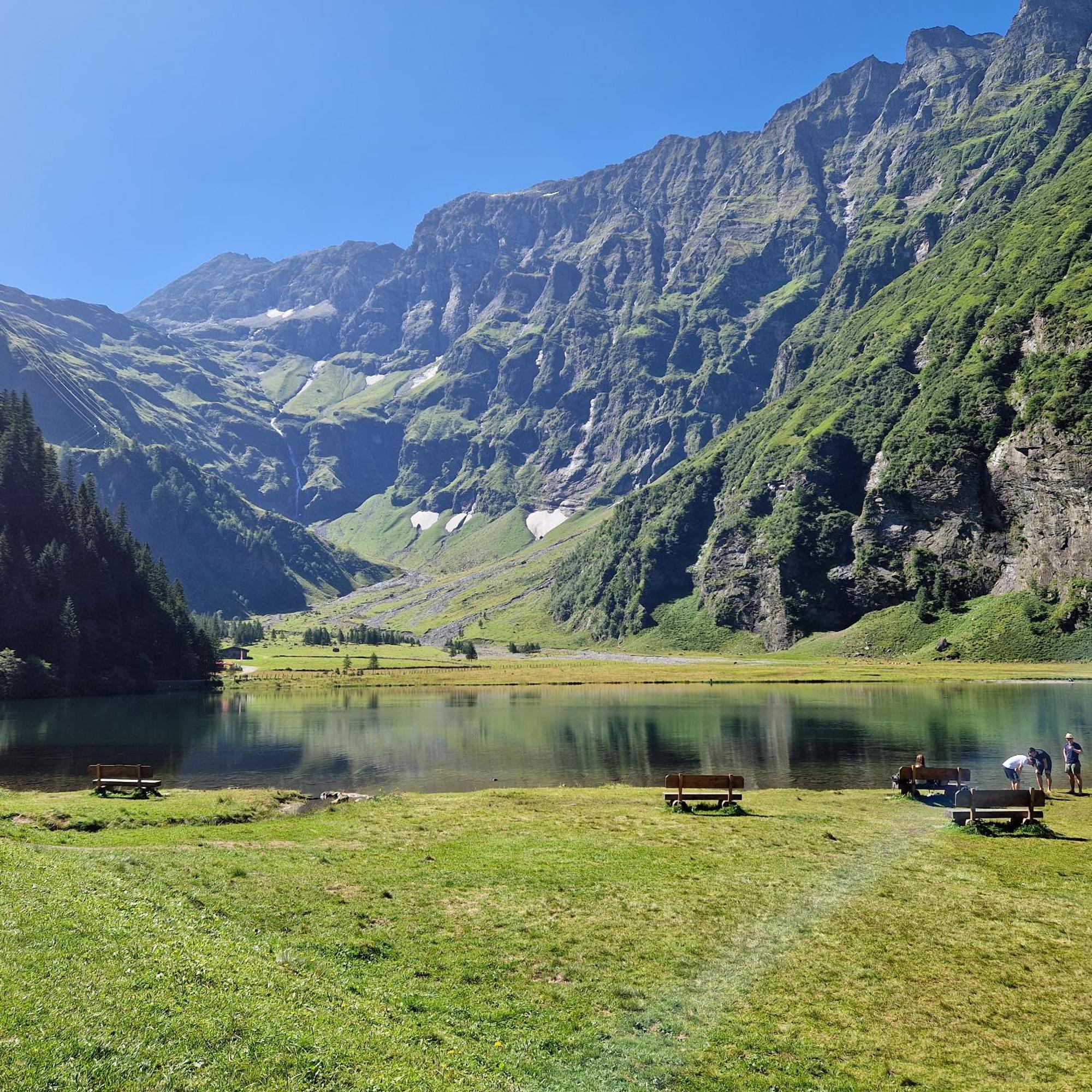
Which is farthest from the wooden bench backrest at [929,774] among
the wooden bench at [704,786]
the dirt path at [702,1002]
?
the dirt path at [702,1002]

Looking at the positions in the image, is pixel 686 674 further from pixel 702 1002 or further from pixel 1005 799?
pixel 702 1002

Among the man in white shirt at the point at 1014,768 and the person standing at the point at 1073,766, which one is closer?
the man in white shirt at the point at 1014,768

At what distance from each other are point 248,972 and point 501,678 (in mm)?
154831

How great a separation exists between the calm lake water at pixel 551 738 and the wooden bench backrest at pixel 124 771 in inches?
308

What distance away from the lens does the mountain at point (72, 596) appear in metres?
138

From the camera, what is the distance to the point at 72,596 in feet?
495

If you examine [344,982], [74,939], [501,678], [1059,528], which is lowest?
[501,678]

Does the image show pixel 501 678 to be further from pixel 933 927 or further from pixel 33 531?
pixel 933 927

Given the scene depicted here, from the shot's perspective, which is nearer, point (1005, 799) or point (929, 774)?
point (1005, 799)

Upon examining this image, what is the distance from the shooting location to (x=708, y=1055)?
13.6 meters

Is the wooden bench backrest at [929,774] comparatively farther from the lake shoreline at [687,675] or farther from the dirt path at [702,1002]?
the lake shoreline at [687,675]

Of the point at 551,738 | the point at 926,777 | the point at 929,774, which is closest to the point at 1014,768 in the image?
the point at 929,774

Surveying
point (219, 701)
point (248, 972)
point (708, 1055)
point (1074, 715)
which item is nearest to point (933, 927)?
point (708, 1055)

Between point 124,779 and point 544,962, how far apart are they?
3728cm
